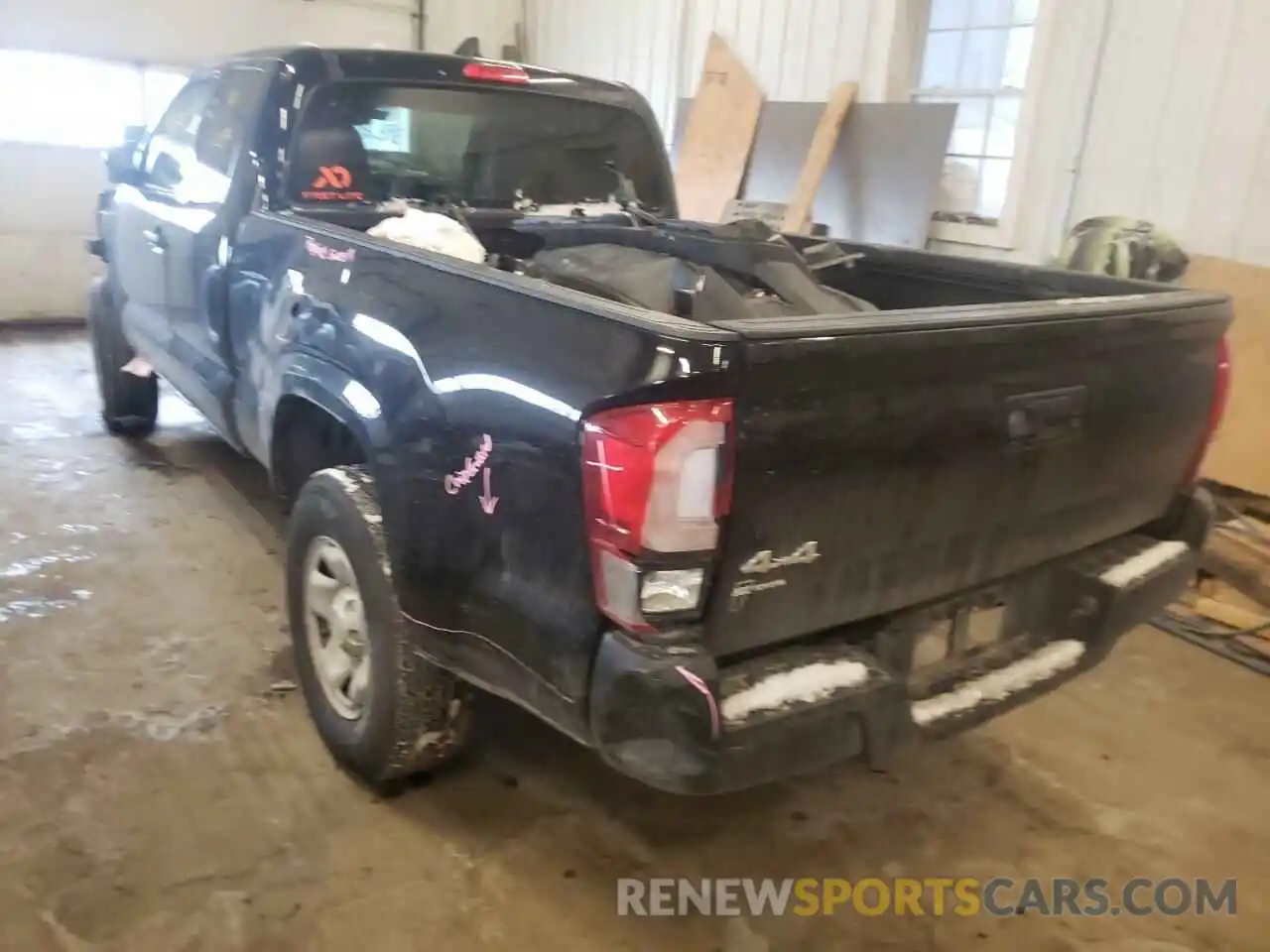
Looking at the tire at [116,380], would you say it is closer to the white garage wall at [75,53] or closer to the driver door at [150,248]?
the driver door at [150,248]

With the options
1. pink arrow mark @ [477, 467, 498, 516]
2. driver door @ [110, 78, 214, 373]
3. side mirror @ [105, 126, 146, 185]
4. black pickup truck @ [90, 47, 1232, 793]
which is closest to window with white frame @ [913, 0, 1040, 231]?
black pickup truck @ [90, 47, 1232, 793]

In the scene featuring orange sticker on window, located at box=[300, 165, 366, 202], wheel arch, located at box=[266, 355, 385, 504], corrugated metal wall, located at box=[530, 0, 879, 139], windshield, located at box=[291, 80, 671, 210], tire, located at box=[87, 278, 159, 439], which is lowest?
tire, located at box=[87, 278, 159, 439]

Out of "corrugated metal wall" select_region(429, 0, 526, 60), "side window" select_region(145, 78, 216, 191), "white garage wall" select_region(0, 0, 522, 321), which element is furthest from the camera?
"corrugated metal wall" select_region(429, 0, 526, 60)

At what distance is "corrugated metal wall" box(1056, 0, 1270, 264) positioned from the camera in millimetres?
4234

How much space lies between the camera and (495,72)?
11.0 ft

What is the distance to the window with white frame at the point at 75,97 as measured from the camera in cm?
738

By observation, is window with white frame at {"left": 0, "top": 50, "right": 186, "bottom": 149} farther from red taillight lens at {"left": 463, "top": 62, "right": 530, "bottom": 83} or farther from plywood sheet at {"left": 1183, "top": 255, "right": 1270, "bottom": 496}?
plywood sheet at {"left": 1183, "top": 255, "right": 1270, "bottom": 496}

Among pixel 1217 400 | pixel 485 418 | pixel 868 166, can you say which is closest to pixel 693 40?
pixel 868 166

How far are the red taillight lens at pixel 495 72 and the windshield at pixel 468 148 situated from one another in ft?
0.13

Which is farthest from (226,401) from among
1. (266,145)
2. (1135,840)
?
(1135,840)

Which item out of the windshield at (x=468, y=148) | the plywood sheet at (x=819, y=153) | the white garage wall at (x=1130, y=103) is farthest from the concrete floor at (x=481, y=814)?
the plywood sheet at (x=819, y=153)

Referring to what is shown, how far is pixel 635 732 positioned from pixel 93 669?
81.5 inches

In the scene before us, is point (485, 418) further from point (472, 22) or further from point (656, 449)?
point (472, 22)

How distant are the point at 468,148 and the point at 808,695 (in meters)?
2.37
